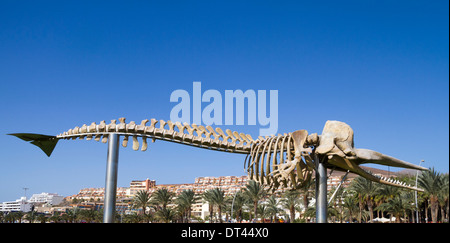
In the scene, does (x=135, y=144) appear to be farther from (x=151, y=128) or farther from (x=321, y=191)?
(x=321, y=191)

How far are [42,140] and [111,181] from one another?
4012mm

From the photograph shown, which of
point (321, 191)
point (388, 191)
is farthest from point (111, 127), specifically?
point (388, 191)

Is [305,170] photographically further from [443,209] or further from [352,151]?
[443,209]

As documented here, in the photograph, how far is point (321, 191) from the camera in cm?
1442

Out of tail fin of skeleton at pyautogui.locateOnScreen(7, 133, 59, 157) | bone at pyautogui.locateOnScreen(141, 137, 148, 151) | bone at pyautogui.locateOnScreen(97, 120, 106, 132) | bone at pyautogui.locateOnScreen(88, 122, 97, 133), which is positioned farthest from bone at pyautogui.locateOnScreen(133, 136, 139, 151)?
tail fin of skeleton at pyautogui.locateOnScreen(7, 133, 59, 157)

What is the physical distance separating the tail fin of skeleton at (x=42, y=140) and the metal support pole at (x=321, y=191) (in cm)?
1074

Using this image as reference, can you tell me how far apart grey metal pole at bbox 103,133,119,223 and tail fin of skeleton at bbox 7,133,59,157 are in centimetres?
306

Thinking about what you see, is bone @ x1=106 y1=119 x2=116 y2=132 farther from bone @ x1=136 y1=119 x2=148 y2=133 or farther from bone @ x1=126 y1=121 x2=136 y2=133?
bone @ x1=136 y1=119 x2=148 y2=133

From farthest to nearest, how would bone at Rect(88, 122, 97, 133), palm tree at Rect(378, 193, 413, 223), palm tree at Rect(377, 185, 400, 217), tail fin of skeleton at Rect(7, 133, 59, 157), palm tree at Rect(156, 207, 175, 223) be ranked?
1. palm tree at Rect(156, 207, 175, 223)
2. palm tree at Rect(377, 185, 400, 217)
3. palm tree at Rect(378, 193, 413, 223)
4. tail fin of skeleton at Rect(7, 133, 59, 157)
5. bone at Rect(88, 122, 97, 133)

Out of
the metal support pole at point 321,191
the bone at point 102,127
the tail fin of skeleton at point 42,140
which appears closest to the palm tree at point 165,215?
the tail fin of skeleton at point 42,140

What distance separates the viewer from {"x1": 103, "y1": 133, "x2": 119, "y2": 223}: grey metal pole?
15.2 m

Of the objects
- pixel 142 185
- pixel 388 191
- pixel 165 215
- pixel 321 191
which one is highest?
pixel 142 185
